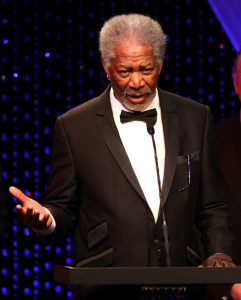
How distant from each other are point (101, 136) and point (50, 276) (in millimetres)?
1847

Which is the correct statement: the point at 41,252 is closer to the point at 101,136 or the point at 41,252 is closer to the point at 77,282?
the point at 101,136

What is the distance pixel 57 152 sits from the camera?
2754 mm

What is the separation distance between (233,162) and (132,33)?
0.87 meters

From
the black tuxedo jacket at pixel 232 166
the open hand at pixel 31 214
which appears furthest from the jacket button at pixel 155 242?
the black tuxedo jacket at pixel 232 166

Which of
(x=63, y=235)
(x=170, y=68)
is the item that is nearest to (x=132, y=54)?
(x=63, y=235)

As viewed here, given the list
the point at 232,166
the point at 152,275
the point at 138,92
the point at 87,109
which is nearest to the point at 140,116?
the point at 138,92

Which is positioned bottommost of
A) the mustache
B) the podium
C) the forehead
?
the podium

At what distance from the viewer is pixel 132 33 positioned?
108 inches

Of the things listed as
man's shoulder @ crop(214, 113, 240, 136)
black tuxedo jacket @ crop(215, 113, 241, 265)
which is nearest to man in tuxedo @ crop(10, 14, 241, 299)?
black tuxedo jacket @ crop(215, 113, 241, 265)

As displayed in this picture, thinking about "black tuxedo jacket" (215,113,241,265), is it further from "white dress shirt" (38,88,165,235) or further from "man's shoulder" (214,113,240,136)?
"white dress shirt" (38,88,165,235)

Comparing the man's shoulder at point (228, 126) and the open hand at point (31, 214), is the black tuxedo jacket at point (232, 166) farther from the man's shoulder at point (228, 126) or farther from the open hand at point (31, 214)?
the open hand at point (31, 214)

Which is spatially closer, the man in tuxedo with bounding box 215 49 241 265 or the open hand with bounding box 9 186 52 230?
the open hand with bounding box 9 186 52 230

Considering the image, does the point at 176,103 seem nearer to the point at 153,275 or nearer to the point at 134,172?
the point at 134,172

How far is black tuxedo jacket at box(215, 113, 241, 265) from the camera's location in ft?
10.6
